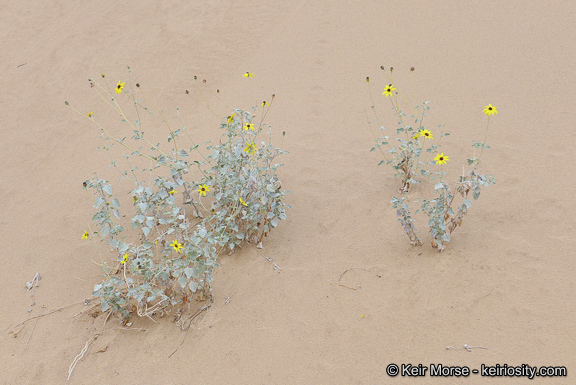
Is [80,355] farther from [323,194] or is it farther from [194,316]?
[323,194]

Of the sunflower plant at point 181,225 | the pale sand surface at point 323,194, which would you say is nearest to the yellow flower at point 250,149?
the sunflower plant at point 181,225

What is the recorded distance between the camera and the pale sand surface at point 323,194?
9.17 ft

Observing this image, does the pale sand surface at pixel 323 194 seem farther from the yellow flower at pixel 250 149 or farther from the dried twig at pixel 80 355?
the yellow flower at pixel 250 149

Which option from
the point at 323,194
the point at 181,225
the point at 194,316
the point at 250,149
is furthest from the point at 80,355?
the point at 323,194

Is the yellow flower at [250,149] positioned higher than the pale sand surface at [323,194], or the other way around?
the yellow flower at [250,149]

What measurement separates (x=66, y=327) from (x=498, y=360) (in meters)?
2.55

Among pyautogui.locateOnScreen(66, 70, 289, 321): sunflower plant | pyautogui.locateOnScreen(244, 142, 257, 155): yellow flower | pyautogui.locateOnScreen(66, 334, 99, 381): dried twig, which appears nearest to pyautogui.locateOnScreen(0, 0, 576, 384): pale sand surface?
pyautogui.locateOnScreen(66, 334, 99, 381): dried twig

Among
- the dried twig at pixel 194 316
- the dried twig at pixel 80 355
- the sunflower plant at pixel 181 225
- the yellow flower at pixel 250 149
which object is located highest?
the yellow flower at pixel 250 149

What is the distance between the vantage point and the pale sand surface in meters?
2.79

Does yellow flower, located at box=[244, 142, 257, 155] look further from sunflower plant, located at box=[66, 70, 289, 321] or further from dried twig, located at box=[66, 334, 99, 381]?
dried twig, located at box=[66, 334, 99, 381]

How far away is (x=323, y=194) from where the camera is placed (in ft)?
13.1

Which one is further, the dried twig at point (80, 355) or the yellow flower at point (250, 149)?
the yellow flower at point (250, 149)

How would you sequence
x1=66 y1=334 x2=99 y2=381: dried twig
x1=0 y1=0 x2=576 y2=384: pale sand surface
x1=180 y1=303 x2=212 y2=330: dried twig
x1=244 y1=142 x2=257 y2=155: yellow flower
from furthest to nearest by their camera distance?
x1=244 y1=142 x2=257 y2=155: yellow flower → x1=180 y1=303 x2=212 y2=330: dried twig → x1=66 y1=334 x2=99 y2=381: dried twig → x1=0 y1=0 x2=576 y2=384: pale sand surface

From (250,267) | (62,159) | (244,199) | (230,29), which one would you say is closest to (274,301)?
(250,267)
